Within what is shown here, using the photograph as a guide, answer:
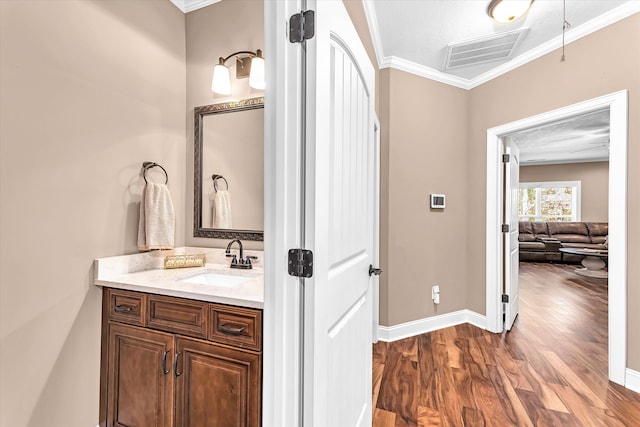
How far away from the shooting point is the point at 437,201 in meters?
2.95

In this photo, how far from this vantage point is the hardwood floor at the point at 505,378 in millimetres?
1730

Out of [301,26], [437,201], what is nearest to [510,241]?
[437,201]

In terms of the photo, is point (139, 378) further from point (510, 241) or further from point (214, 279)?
point (510, 241)

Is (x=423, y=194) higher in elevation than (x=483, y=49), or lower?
lower

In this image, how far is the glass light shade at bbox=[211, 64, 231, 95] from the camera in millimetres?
1973

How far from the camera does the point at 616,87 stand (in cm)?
207

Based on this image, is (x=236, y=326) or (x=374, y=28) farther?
(x=374, y=28)

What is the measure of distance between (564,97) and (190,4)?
9.50 feet

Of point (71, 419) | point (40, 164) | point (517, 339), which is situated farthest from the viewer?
point (517, 339)

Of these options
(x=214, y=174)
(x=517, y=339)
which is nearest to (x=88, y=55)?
(x=214, y=174)

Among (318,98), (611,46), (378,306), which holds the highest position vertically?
(611,46)

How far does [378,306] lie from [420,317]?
0.48 metres

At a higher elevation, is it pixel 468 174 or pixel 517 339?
pixel 468 174

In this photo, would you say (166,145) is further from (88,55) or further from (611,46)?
(611,46)
